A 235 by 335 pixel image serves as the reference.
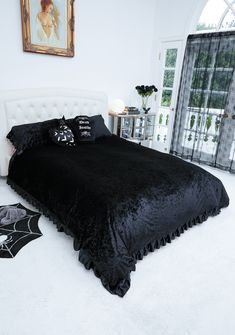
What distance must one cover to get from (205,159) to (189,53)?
6.03 ft

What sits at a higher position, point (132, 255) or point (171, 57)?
point (171, 57)

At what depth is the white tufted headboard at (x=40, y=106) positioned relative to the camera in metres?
3.20

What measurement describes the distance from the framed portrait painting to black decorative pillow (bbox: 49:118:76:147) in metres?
1.12

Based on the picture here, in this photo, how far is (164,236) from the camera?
86.5 inches

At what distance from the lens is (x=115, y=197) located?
1.97 m

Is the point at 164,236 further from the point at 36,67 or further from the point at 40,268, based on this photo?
the point at 36,67

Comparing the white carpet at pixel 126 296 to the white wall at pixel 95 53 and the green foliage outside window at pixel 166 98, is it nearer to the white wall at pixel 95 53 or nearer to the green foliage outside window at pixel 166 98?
the white wall at pixel 95 53

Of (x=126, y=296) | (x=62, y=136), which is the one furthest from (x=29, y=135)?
(x=126, y=296)

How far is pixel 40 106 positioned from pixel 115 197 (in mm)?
2178

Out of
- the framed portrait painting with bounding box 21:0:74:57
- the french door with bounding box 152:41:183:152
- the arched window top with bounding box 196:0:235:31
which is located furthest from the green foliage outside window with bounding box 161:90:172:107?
the framed portrait painting with bounding box 21:0:74:57

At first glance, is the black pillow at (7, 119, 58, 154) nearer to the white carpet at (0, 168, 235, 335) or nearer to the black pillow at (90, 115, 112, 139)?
the black pillow at (90, 115, 112, 139)

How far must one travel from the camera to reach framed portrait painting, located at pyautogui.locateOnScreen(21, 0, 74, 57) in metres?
3.19

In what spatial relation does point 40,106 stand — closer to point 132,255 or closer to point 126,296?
point 132,255

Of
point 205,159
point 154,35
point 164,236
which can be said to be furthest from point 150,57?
point 164,236
